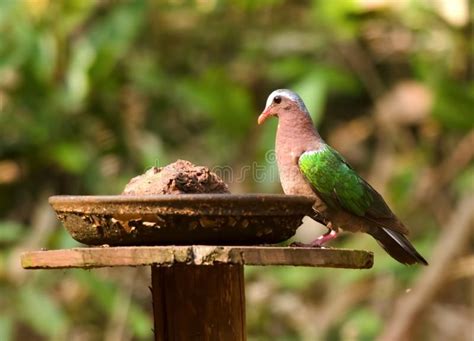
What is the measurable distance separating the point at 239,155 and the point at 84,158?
1.41 metres

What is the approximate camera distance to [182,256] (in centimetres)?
346

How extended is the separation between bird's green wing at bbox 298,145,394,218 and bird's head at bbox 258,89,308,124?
228 mm

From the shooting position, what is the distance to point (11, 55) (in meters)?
8.32

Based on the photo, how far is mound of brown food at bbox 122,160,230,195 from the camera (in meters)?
3.83

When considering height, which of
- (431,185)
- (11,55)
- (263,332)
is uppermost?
(11,55)

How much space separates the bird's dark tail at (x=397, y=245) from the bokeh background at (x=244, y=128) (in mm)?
3258

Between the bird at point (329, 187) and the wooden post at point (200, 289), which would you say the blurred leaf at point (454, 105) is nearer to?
the bird at point (329, 187)

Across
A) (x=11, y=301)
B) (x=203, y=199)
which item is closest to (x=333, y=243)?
(x=11, y=301)

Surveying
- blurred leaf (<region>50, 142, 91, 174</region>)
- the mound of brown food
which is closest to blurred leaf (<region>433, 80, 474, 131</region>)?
blurred leaf (<region>50, 142, 91, 174</region>)

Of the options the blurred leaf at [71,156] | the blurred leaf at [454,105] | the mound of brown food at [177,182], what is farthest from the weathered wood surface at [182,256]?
the blurred leaf at [454,105]

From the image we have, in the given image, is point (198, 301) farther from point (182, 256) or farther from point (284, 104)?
point (284, 104)

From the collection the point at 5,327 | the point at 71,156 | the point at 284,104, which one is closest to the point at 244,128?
the point at 71,156

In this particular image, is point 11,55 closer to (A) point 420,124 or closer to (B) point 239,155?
(B) point 239,155

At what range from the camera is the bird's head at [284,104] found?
4.88m
